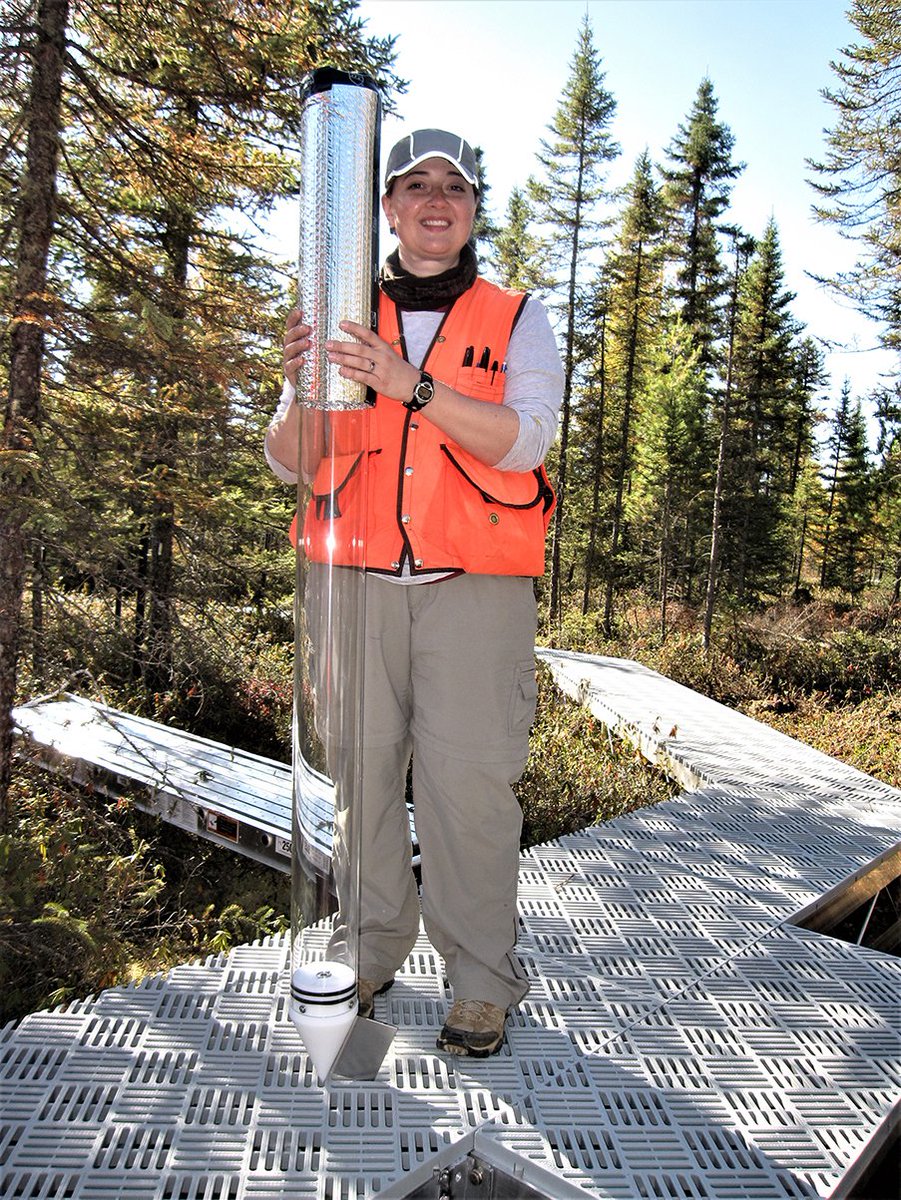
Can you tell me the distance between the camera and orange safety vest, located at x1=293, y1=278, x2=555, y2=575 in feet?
7.47

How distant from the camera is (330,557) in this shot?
1982 mm

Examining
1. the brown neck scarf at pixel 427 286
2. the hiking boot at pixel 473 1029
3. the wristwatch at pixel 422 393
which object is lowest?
the hiking boot at pixel 473 1029

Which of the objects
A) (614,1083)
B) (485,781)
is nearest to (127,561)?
(485,781)

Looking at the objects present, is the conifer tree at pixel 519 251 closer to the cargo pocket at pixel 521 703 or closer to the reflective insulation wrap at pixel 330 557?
the cargo pocket at pixel 521 703

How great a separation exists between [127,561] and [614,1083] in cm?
380

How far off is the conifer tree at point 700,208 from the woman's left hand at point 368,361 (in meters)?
28.2

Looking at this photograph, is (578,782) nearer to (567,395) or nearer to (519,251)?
(567,395)

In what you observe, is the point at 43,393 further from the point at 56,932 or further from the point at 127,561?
the point at 56,932

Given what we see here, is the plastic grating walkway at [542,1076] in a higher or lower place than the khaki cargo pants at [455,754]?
lower

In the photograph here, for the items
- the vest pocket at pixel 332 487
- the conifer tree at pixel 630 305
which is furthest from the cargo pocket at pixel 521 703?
the conifer tree at pixel 630 305

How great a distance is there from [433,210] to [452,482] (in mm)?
677

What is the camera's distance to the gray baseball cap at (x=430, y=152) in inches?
85.7

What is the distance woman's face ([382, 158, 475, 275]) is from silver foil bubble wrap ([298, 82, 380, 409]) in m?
0.35

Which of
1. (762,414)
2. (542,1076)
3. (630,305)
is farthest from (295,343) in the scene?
(762,414)
